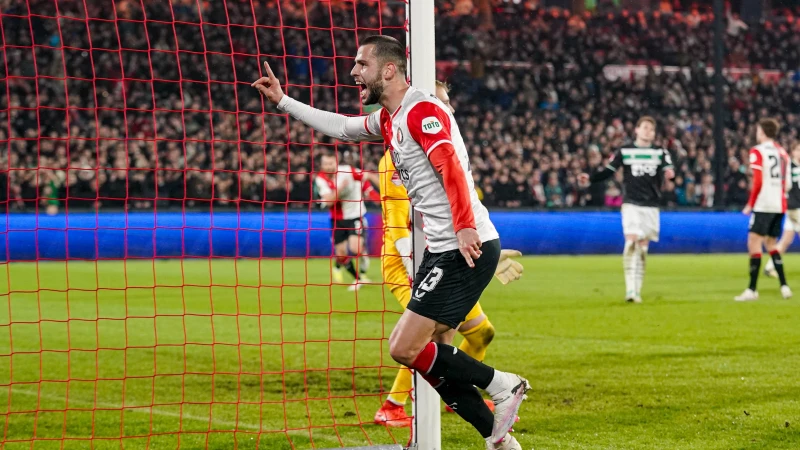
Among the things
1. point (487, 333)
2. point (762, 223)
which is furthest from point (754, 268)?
point (487, 333)

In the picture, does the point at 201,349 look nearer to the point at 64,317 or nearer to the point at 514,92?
the point at 64,317

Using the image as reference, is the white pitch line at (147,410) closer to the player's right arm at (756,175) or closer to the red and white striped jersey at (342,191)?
the red and white striped jersey at (342,191)

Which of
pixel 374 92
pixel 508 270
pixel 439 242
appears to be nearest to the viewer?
pixel 439 242

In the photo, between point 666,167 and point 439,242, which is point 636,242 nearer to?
point 666,167

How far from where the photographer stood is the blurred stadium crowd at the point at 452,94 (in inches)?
914

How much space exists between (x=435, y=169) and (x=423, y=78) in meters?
0.75

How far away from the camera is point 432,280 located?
458 centimetres

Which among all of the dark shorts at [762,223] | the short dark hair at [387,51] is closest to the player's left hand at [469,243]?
the short dark hair at [387,51]

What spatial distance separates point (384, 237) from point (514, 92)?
76.0 ft

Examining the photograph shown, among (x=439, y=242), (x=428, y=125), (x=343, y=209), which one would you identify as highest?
(x=428, y=125)

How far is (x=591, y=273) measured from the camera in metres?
17.6

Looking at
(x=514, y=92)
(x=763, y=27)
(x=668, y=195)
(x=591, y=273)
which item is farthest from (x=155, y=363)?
(x=763, y=27)

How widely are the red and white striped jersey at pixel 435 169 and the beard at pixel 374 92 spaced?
0.12m

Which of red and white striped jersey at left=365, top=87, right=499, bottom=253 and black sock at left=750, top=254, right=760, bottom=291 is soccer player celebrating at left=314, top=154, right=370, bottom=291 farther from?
red and white striped jersey at left=365, top=87, right=499, bottom=253
